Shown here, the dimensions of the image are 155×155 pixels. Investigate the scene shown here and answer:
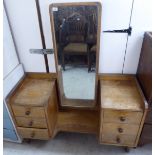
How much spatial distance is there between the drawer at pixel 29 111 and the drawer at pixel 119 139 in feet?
1.78

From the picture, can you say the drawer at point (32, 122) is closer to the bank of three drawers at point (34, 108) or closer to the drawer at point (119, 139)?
the bank of three drawers at point (34, 108)

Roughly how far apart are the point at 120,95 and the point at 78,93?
16.2 inches

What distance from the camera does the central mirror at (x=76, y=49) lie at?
121 centimetres

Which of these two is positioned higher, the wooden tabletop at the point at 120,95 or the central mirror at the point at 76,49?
the central mirror at the point at 76,49

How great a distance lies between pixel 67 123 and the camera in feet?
5.05

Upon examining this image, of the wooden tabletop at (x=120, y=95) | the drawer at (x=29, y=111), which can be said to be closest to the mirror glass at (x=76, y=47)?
the wooden tabletop at (x=120, y=95)

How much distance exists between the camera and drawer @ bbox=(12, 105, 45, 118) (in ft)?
4.22

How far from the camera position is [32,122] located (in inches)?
Result: 53.9

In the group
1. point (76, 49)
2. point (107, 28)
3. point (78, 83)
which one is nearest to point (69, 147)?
point (78, 83)

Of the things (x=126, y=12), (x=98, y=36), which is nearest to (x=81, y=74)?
(x=98, y=36)

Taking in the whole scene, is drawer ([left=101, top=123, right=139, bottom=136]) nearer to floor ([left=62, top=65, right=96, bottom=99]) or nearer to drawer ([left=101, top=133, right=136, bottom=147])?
drawer ([left=101, top=133, right=136, bottom=147])

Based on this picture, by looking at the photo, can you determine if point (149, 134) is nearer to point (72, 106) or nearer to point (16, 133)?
point (72, 106)

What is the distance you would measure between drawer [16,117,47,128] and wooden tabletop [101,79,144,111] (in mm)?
526

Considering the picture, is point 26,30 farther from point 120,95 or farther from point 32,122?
point 120,95
